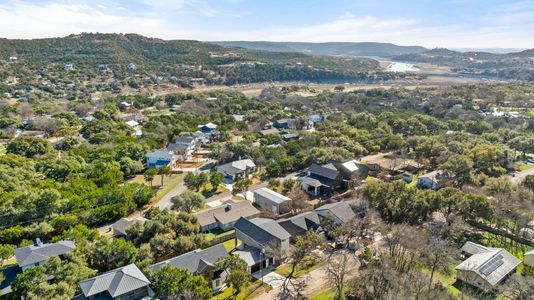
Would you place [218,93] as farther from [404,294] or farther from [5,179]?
Result: [404,294]

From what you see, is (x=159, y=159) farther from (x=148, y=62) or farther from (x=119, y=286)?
(x=148, y=62)

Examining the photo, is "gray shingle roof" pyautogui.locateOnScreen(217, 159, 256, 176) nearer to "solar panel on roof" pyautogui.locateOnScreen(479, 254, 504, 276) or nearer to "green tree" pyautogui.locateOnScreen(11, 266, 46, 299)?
"green tree" pyautogui.locateOnScreen(11, 266, 46, 299)

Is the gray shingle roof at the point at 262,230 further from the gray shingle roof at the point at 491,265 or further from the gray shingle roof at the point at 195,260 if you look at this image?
the gray shingle roof at the point at 491,265

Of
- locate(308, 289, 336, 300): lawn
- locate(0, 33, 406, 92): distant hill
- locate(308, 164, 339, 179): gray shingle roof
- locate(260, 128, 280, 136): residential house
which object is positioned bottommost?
locate(308, 289, 336, 300): lawn

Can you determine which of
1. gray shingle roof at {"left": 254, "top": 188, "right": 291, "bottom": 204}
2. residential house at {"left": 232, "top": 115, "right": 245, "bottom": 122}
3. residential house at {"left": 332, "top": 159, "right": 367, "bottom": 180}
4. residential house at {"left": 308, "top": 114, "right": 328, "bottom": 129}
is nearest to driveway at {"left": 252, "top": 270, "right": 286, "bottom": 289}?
gray shingle roof at {"left": 254, "top": 188, "right": 291, "bottom": 204}

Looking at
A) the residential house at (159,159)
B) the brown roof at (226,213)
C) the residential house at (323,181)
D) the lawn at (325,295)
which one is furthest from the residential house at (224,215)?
the residential house at (159,159)

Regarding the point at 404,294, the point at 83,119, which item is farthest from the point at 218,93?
the point at 404,294
